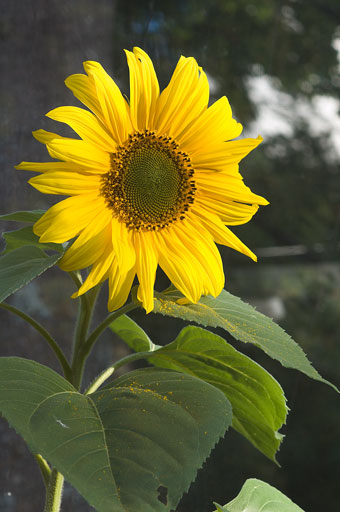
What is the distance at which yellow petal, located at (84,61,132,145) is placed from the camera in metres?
0.38

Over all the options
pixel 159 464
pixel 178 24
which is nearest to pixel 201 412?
pixel 159 464

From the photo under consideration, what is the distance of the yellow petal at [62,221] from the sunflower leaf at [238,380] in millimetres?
129

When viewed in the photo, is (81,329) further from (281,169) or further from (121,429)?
(281,169)

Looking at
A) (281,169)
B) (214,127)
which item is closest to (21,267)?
(214,127)

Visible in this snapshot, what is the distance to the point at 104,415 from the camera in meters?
0.35

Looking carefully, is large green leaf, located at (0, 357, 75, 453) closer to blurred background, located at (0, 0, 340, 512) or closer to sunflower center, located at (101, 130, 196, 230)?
sunflower center, located at (101, 130, 196, 230)

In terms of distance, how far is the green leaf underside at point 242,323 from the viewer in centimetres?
37

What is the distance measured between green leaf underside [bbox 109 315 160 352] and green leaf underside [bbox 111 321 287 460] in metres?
0.05

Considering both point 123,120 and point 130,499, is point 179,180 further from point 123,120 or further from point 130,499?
point 130,499

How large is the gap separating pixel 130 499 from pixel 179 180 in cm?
21

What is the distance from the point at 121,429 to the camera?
1.12ft

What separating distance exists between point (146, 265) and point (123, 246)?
2cm

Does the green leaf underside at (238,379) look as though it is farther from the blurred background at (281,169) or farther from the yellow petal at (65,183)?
the blurred background at (281,169)

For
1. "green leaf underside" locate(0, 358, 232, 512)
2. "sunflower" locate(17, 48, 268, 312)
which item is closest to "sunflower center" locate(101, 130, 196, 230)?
"sunflower" locate(17, 48, 268, 312)
